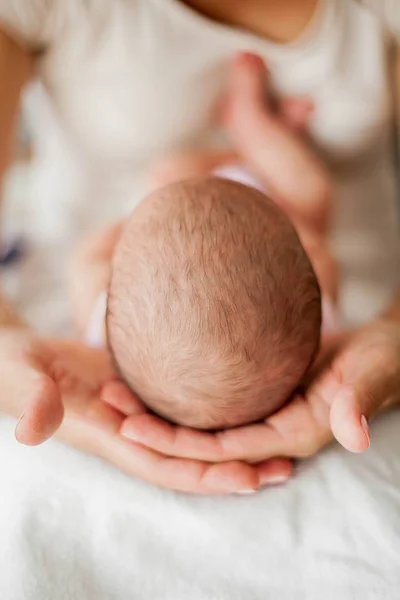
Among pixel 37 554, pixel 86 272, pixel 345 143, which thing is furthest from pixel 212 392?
pixel 345 143

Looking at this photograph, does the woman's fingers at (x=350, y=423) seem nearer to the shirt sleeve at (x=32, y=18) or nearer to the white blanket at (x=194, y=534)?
the white blanket at (x=194, y=534)

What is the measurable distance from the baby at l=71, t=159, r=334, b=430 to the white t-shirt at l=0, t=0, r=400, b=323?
400 millimetres

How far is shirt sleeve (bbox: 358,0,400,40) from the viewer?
3.23ft

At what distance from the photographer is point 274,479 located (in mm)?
652

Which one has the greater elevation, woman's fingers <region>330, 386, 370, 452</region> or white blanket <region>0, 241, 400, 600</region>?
woman's fingers <region>330, 386, 370, 452</region>

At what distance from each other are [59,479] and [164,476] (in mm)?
109

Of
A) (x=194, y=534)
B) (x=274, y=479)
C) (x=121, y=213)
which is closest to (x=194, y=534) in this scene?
(x=194, y=534)

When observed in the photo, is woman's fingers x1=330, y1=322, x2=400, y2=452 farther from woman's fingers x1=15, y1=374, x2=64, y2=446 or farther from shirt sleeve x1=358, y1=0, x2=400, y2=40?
shirt sleeve x1=358, y1=0, x2=400, y2=40

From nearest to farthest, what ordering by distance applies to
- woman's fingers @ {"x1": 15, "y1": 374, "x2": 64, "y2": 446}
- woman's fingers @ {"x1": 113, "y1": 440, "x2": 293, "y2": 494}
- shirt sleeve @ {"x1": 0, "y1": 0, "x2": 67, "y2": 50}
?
1. woman's fingers @ {"x1": 15, "y1": 374, "x2": 64, "y2": 446}
2. woman's fingers @ {"x1": 113, "y1": 440, "x2": 293, "y2": 494}
3. shirt sleeve @ {"x1": 0, "y1": 0, "x2": 67, "y2": 50}

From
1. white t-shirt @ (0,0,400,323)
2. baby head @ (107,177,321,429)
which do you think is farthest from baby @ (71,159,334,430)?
white t-shirt @ (0,0,400,323)

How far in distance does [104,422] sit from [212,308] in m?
0.17

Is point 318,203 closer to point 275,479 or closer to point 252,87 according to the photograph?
point 252,87

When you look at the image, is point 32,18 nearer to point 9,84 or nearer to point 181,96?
point 9,84

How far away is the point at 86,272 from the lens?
938mm
